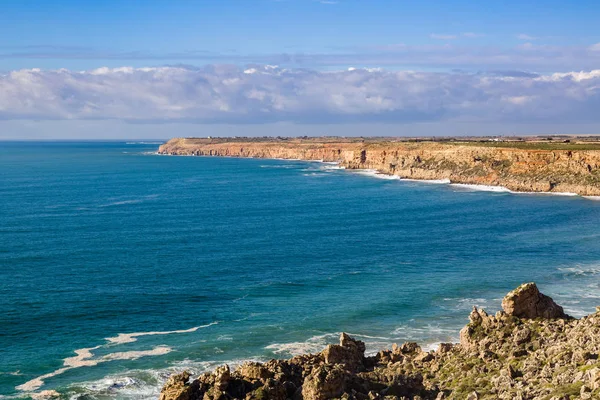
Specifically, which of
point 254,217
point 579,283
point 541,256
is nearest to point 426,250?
point 541,256

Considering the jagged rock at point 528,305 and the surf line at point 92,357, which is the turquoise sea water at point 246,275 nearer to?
the surf line at point 92,357

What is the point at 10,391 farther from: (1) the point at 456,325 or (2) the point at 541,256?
(2) the point at 541,256

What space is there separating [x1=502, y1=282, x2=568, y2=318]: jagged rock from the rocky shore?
0.18 feet

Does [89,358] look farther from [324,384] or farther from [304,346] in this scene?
[324,384]

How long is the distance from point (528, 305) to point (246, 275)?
3225cm

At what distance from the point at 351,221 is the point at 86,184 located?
292 feet

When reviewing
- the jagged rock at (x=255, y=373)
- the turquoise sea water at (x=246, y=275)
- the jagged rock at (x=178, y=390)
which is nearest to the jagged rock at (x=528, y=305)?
the turquoise sea water at (x=246, y=275)

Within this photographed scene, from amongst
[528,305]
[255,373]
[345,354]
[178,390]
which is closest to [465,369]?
[345,354]

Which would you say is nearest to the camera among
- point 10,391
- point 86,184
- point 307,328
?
point 10,391

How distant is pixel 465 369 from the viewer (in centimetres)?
2931

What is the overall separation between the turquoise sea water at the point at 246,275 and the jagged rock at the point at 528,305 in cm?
907

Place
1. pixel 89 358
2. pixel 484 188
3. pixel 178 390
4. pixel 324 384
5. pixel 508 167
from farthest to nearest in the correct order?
pixel 508 167 < pixel 484 188 < pixel 89 358 < pixel 178 390 < pixel 324 384

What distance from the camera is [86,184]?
162m

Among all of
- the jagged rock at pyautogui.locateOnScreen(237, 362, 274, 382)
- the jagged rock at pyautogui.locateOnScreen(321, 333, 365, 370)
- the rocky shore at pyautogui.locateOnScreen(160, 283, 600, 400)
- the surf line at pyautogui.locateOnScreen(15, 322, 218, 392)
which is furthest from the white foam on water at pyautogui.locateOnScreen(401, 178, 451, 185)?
the jagged rock at pyautogui.locateOnScreen(237, 362, 274, 382)
